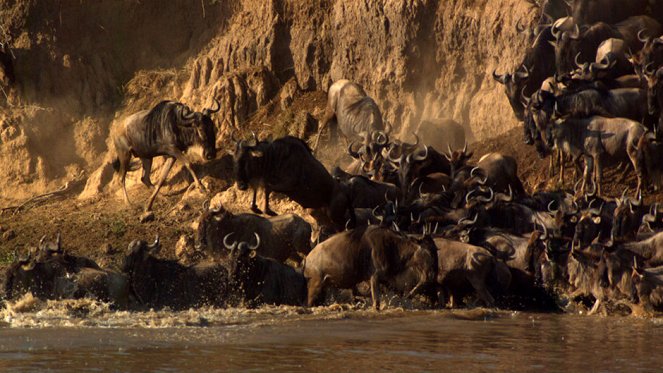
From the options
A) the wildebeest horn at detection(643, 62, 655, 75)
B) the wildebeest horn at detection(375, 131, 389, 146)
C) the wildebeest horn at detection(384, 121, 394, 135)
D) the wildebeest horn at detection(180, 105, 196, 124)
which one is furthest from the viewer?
the wildebeest horn at detection(384, 121, 394, 135)

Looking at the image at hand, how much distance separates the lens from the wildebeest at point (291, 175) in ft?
63.1

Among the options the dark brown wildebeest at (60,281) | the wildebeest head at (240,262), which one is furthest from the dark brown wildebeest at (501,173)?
the dark brown wildebeest at (60,281)

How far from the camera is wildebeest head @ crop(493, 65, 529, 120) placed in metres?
23.6

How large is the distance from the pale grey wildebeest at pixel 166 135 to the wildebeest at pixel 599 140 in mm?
5605

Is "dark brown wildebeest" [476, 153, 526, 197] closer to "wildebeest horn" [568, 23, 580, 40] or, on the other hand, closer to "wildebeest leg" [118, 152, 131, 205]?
"wildebeest horn" [568, 23, 580, 40]

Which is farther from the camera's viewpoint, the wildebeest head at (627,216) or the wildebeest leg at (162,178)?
the wildebeest leg at (162,178)

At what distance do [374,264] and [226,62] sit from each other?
10.3 meters

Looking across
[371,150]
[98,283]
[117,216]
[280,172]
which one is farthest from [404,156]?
[98,283]

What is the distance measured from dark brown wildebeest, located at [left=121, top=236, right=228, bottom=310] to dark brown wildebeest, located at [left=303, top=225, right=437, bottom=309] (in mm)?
1157

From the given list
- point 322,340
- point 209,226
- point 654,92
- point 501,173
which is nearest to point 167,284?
point 209,226

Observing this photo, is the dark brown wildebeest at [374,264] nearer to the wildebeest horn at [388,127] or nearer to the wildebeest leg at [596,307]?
the wildebeest leg at [596,307]

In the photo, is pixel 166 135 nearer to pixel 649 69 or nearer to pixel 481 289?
pixel 649 69

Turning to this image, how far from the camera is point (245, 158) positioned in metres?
19.2

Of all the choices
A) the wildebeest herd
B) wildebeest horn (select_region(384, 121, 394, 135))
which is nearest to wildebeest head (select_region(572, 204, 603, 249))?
the wildebeest herd
